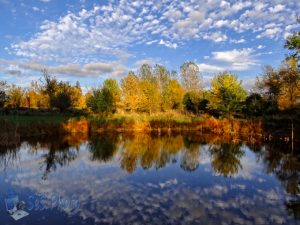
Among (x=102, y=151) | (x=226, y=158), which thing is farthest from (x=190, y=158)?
(x=102, y=151)

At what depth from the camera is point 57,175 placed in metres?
11.1

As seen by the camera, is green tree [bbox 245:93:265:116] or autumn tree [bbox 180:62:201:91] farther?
autumn tree [bbox 180:62:201:91]

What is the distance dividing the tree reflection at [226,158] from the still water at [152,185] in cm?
5

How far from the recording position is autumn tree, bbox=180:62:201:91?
56.6 meters

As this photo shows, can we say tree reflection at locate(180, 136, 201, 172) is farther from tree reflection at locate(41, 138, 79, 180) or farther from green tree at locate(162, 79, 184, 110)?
green tree at locate(162, 79, 184, 110)

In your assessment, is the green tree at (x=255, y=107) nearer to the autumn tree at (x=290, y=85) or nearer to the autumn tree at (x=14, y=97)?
the autumn tree at (x=290, y=85)

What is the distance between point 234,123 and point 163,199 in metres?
20.2

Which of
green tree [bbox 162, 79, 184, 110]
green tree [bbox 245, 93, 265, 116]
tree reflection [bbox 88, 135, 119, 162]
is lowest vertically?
tree reflection [bbox 88, 135, 119, 162]

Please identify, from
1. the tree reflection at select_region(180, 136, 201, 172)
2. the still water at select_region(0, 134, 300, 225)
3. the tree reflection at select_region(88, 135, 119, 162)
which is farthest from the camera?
the tree reflection at select_region(88, 135, 119, 162)

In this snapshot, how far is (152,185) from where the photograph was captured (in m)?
9.87

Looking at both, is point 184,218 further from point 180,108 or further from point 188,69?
point 188,69

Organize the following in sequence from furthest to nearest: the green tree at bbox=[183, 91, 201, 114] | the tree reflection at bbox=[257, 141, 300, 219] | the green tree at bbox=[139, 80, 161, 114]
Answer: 1. the green tree at bbox=[183, 91, 201, 114]
2. the green tree at bbox=[139, 80, 161, 114]
3. the tree reflection at bbox=[257, 141, 300, 219]

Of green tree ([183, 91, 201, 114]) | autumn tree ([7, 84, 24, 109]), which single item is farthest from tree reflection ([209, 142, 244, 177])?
autumn tree ([7, 84, 24, 109])

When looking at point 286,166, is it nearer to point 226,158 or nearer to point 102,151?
point 226,158
